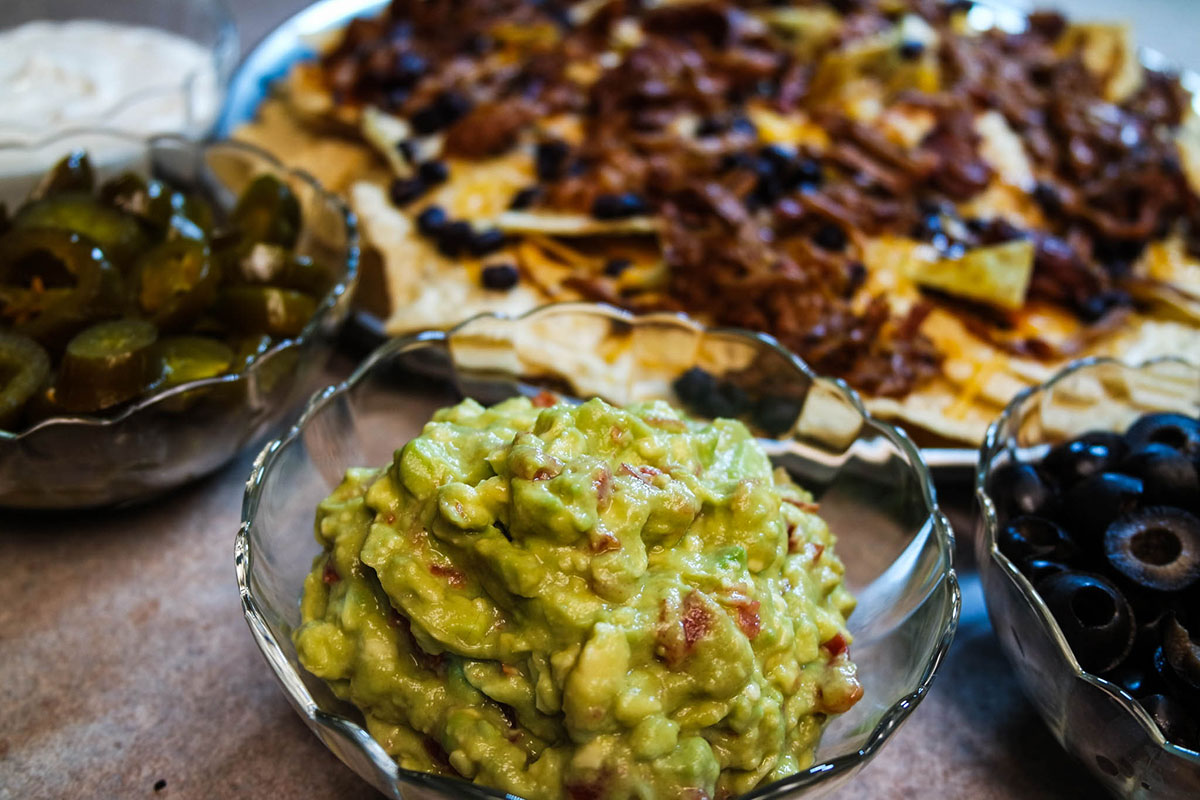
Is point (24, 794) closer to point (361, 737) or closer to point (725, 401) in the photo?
point (361, 737)

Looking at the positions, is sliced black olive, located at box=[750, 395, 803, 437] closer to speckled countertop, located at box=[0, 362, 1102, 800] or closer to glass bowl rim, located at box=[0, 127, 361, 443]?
speckled countertop, located at box=[0, 362, 1102, 800]

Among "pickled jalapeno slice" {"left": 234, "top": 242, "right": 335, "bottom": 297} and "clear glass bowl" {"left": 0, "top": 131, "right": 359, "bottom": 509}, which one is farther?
"pickled jalapeno slice" {"left": 234, "top": 242, "right": 335, "bottom": 297}

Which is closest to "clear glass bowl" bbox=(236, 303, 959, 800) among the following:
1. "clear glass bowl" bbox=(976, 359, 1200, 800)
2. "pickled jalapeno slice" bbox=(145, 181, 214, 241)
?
"clear glass bowl" bbox=(976, 359, 1200, 800)

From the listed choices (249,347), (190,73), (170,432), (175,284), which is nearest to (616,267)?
(249,347)

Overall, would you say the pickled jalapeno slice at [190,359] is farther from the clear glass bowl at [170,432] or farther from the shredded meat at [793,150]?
the shredded meat at [793,150]

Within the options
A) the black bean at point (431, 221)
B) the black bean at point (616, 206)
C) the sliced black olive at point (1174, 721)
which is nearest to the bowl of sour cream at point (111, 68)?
the black bean at point (431, 221)
